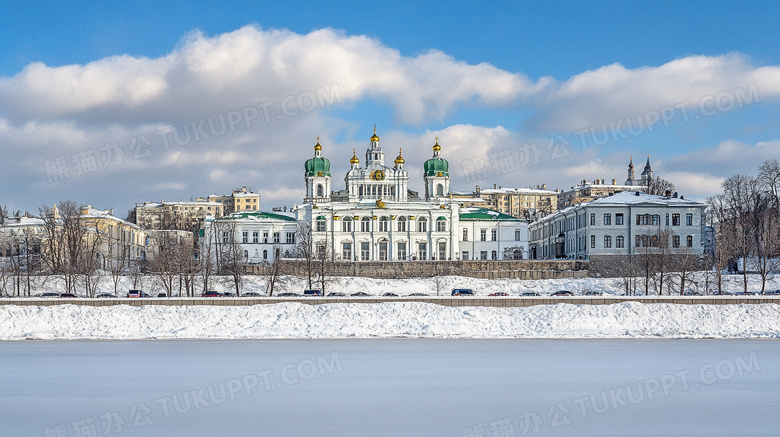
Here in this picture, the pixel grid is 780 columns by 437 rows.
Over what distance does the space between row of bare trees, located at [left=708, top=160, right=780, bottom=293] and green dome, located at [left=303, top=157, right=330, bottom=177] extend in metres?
52.8

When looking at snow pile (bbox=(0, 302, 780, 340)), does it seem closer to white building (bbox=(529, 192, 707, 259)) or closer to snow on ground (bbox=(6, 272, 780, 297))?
snow on ground (bbox=(6, 272, 780, 297))

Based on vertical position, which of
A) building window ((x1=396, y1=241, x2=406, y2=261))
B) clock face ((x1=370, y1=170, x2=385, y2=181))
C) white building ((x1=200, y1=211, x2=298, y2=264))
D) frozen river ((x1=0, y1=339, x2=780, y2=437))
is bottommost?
frozen river ((x1=0, y1=339, x2=780, y2=437))

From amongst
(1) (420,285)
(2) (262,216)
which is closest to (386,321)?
(1) (420,285)

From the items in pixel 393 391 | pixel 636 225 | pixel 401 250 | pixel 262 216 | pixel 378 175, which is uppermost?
pixel 378 175

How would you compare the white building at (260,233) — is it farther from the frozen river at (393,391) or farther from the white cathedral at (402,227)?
the frozen river at (393,391)

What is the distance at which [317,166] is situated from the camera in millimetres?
123250

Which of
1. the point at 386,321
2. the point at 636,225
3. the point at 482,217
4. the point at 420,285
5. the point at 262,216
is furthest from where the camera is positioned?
the point at 262,216

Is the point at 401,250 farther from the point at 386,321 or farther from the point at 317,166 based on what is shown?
the point at 386,321

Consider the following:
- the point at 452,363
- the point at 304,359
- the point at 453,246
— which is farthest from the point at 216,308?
the point at 453,246

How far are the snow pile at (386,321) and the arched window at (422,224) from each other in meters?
68.8

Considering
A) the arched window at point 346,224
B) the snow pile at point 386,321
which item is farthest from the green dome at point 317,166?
the snow pile at point 386,321

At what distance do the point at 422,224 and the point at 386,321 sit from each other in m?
71.4

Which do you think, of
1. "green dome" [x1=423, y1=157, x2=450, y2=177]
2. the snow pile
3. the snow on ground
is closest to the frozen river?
the snow pile

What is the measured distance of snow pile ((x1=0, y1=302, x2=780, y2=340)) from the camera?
37.7 meters
